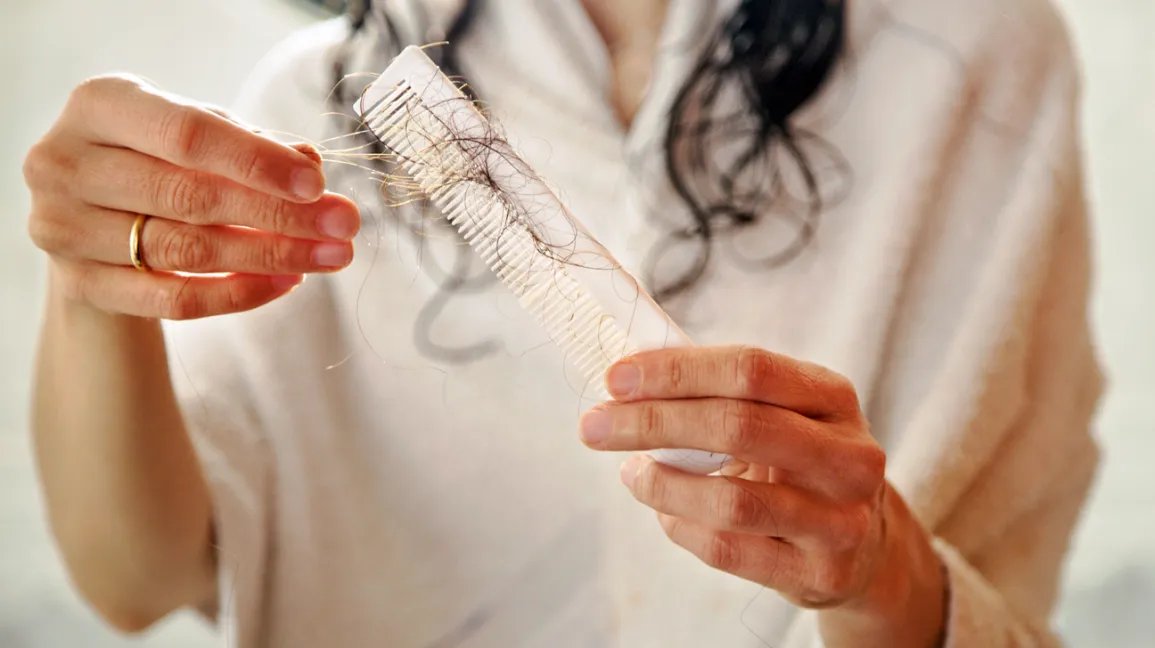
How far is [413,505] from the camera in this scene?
1.62ft

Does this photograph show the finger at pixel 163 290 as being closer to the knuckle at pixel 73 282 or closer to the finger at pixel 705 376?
the knuckle at pixel 73 282

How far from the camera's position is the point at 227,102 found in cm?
50

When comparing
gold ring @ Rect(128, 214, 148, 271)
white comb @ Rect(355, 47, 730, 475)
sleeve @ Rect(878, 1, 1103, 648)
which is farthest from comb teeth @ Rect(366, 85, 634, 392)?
sleeve @ Rect(878, 1, 1103, 648)

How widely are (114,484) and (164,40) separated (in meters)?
0.26

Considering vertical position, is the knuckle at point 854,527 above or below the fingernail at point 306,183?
below

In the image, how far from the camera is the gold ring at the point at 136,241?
34 cm

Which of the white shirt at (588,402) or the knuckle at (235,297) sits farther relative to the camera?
the white shirt at (588,402)

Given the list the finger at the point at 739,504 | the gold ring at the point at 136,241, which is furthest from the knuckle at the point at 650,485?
the gold ring at the point at 136,241

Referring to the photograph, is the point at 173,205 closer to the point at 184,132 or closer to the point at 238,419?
the point at 184,132

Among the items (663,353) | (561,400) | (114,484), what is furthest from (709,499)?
(114,484)

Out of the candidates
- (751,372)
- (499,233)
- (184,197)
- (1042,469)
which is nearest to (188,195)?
(184,197)

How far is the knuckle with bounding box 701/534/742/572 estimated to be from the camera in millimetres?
340

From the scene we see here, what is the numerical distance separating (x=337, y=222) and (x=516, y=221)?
0.25 ft

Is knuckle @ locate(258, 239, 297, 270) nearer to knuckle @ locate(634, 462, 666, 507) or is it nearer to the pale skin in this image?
the pale skin
